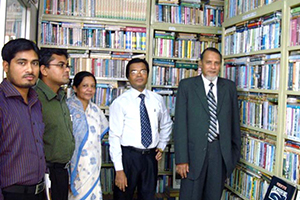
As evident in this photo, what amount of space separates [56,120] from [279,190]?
1.73m

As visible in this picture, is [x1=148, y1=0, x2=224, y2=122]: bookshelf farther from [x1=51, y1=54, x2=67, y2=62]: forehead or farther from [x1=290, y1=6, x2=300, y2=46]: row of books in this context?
[x1=51, y1=54, x2=67, y2=62]: forehead

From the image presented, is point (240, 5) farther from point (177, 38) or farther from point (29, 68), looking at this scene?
point (29, 68)

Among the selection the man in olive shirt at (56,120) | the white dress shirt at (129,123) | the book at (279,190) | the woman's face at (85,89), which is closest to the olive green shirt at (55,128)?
the man in olive shirt at (56,120)

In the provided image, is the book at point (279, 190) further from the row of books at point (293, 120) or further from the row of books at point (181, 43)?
the row of books at point (181, 43)

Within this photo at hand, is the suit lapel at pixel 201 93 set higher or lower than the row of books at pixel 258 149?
higher

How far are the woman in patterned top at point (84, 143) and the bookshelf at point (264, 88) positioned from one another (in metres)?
1.39

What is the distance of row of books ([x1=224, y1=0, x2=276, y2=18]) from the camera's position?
104 inches

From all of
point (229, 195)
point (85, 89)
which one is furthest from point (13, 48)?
point (229, 195)

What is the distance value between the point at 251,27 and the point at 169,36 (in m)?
1.11

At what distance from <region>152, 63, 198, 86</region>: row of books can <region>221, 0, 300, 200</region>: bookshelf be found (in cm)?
60

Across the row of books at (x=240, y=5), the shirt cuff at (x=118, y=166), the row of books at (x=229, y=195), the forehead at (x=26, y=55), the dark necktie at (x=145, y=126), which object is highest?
the row of books at (x=240, y=5)

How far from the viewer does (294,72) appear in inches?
87.1

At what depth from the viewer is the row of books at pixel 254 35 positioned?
244 cm

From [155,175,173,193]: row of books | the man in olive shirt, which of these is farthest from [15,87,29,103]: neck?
[155,175,173,193]: row of books
